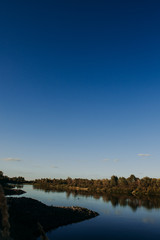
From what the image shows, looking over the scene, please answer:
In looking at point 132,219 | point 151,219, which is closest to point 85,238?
point 132,219

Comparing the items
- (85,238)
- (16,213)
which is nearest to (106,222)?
(85,238)

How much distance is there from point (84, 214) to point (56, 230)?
1751cm

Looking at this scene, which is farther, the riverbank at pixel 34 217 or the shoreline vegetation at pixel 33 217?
the riverbank at pixel 34 217

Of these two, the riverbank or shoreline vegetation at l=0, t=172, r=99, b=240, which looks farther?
the riverbank

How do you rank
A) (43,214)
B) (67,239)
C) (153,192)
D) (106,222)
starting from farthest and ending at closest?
(153,192), (106,222), (43,214), (67,239)

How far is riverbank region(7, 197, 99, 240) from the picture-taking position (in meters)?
40.0

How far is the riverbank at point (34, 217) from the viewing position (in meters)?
40.0

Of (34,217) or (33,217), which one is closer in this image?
(33,217)

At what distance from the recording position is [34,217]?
1890 inches

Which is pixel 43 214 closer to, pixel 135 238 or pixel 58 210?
pixel 58 210

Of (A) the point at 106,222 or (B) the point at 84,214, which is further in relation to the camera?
(B) the point at 84,214

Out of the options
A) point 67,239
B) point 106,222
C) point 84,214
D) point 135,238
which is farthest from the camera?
point 84,214

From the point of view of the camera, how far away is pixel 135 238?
45.4m

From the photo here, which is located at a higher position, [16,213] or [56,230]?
[16,213]
